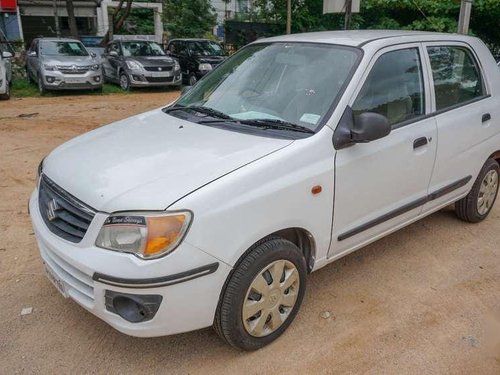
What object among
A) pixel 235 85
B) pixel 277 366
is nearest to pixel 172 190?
pixel 277 366

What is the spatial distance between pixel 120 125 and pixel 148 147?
2.39 ft

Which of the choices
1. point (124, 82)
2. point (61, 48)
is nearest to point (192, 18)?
point (124, 82)

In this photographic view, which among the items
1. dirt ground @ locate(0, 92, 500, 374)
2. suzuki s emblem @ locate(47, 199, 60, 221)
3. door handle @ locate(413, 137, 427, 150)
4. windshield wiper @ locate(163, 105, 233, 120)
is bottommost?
dirt ground @ locate(0, 92, 500, 374)

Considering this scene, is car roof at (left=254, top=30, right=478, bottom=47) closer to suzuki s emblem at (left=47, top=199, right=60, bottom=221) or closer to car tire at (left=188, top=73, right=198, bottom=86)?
suzuki s emblem at (left=47, top=199, right=60, bottom=221)

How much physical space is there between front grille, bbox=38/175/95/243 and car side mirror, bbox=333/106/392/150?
149 cm

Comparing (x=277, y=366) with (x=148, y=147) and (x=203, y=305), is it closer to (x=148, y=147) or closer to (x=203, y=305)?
(x=203, y=305)

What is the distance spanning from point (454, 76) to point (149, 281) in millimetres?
3094

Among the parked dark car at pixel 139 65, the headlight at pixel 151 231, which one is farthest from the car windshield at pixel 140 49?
the headlight at pixel 151 231

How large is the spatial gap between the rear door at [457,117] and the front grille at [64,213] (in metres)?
2.61

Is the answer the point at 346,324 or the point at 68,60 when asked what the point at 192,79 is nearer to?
the point at 68,60

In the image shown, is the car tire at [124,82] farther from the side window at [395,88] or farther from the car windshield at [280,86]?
the side window at [395,88]

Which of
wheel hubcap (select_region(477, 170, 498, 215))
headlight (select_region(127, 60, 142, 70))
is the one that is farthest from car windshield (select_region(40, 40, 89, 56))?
wheel hubcap (select_region(477, 170, 498, 215))

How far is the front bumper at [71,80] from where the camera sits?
13118 millimetres

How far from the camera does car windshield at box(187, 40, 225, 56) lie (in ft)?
55.0
